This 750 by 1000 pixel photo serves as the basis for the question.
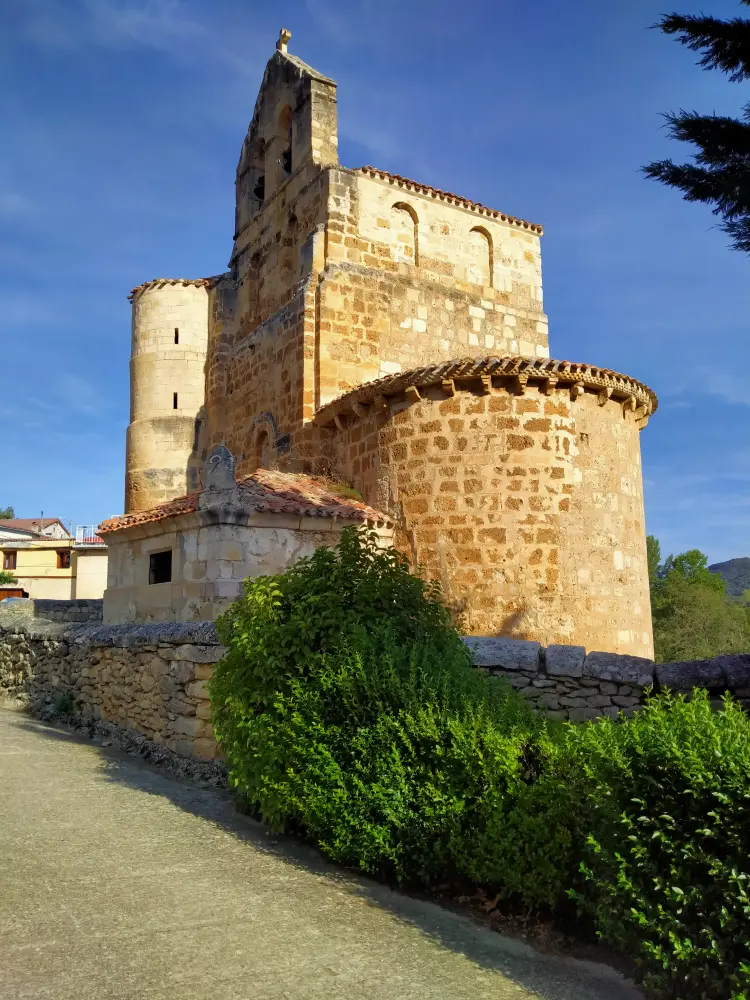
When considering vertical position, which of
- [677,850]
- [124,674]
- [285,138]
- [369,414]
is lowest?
[677,850]

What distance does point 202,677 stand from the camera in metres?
7.59

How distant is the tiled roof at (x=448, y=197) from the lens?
1666 cm

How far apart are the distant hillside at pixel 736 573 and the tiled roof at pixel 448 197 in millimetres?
75681

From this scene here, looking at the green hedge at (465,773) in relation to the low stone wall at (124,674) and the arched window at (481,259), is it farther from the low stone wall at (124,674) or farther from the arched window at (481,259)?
the arched window at (481,259)

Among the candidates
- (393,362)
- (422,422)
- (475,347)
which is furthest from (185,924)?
(475,347)

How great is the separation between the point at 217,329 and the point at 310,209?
4.04 meters

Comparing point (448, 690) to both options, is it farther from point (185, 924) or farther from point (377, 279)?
point (377, 279)

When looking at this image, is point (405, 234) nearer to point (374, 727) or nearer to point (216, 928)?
point (374, 727)

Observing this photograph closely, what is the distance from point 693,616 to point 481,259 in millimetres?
23847

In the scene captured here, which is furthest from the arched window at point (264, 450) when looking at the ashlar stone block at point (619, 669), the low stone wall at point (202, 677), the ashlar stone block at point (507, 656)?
the ashlar stone block at point (619, 669)

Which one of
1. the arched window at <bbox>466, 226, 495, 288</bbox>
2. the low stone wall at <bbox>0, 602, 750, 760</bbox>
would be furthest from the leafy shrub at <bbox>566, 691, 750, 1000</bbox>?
the arched window at <bbox>466, 226, 495, 288</bbox>

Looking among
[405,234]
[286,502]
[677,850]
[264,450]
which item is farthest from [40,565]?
[677,850]

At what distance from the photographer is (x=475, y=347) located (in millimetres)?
17312

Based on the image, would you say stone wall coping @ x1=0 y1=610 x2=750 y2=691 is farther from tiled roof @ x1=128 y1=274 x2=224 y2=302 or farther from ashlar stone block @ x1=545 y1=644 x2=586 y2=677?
tiled roof @ x1=128 y1=274 x2=224 y2=302
